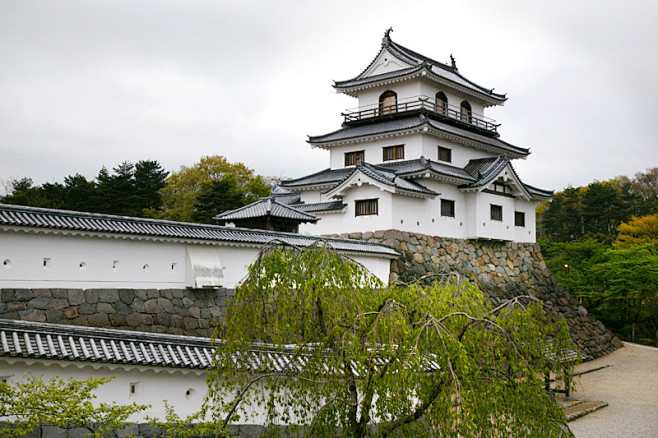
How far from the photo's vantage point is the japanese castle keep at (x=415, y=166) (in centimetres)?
2034

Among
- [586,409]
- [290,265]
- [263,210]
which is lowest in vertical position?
[586,409]

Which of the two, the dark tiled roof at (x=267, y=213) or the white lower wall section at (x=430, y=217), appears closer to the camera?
the dark tiled roof at (x=267, y=213)

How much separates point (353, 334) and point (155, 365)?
3746 millimetres

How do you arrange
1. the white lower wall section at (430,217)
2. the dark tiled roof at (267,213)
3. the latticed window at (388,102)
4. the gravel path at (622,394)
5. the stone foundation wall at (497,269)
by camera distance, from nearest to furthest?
the gravel path at (622,394) → the dark tiled roof at (267,213) → the stone foundation wall at (497,269) → the white lower wall section at (430,217) → the latticed window at (388,102)

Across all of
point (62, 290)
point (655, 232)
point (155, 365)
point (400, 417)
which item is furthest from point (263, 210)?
point (655, 232)

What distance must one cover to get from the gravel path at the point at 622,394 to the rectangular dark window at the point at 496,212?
657 centimetres

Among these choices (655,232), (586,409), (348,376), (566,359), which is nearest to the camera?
(348,376)

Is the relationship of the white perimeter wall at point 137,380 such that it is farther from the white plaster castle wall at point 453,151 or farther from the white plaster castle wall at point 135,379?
the white plaster castle wall at point 453,151

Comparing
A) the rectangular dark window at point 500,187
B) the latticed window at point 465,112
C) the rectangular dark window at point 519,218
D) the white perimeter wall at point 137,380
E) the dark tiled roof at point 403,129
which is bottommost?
the white perimeter wall at point 137,380

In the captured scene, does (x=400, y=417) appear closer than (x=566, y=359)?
Yes

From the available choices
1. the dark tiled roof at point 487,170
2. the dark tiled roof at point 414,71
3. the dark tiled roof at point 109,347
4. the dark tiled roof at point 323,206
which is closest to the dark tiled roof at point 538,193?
the dark tiled roof at point 487,170

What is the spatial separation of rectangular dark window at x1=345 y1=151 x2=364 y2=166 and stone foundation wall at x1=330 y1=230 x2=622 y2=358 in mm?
4705

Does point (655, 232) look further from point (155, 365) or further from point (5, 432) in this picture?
point (5, 432)

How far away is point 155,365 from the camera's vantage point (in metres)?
8.38
